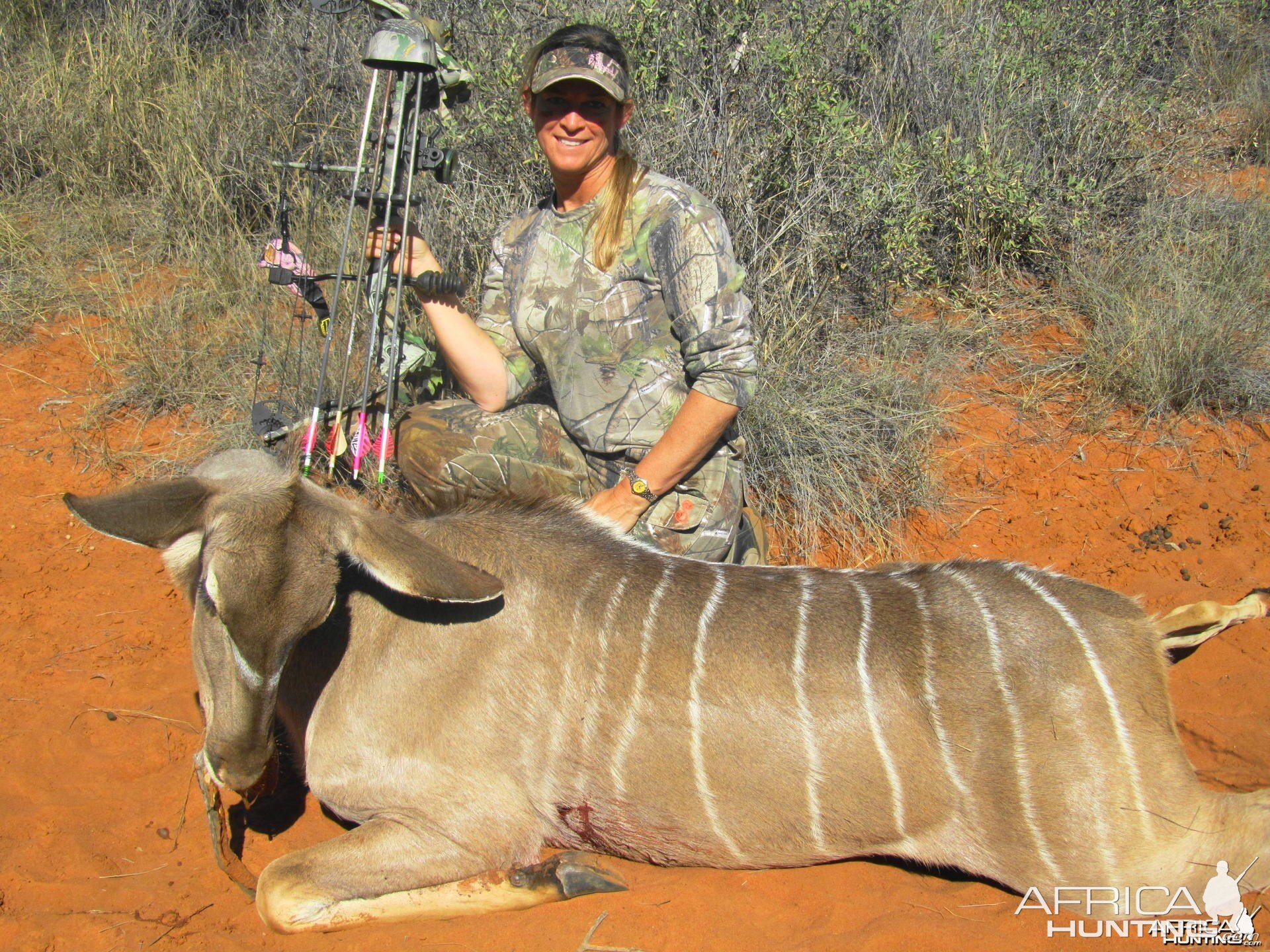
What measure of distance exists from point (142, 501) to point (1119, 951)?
9.56 ft

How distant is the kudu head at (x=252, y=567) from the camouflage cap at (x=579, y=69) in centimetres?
173

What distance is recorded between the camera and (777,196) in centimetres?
597

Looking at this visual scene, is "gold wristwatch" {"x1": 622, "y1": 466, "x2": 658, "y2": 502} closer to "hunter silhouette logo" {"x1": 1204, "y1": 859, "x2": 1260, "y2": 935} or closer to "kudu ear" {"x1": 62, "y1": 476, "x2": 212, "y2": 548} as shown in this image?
"kudu ear" {"x1": 62, "y1": 476, "x2": 212, "y2": 548}

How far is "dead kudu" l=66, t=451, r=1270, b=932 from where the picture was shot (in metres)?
2.78

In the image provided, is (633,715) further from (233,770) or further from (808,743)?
(233,770)

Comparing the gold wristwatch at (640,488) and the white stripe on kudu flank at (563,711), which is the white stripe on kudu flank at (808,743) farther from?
the gold wristwatch at (640,488)

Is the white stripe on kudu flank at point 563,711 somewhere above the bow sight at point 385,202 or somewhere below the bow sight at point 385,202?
below

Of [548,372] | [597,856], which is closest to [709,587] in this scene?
[597,856]

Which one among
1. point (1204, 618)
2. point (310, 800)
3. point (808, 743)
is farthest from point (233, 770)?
point (1204, 618)

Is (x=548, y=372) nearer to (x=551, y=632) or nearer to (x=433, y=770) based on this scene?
(x=551, y=632)

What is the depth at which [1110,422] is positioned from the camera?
5.80 meters

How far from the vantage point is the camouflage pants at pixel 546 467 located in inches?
155

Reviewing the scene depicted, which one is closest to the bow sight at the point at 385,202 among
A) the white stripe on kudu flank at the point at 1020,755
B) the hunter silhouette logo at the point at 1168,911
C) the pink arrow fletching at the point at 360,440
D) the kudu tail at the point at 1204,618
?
the pink arrow fletching at the point at 360,440

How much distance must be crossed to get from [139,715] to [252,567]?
1.69 meters
